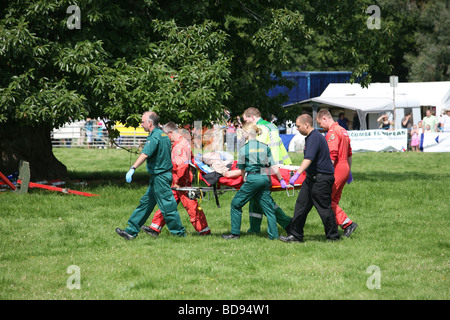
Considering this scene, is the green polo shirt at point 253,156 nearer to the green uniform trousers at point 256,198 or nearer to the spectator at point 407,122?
the green uniform trousers at point 256,198

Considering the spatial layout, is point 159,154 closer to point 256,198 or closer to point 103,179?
point 256,198

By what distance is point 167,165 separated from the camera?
9617 millimetres

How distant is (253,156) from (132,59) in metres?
7.64

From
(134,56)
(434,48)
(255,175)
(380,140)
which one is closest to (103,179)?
(134,56)

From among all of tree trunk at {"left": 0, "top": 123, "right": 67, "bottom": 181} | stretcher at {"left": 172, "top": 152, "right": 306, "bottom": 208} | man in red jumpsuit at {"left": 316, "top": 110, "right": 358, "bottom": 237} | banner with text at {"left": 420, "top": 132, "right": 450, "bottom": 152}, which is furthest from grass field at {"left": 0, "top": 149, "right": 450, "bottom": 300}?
banner with text at {"left": 420, "top": 132, "right": 450, "bottom": 152}

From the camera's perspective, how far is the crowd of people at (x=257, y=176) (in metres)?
9.30

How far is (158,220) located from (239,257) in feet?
6.59

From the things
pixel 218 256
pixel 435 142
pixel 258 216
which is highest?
pixel 435 142

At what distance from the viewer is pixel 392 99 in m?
35.8

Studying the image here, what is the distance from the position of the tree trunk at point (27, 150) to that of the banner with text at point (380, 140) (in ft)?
58.5

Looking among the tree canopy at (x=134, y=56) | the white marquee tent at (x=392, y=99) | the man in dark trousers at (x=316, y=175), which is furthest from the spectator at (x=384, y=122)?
the man in dark trousers at (x=316, y=175)

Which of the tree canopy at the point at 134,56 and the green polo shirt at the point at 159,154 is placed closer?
the green polo shirt at the point at 159,154

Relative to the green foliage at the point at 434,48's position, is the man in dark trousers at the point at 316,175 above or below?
below
